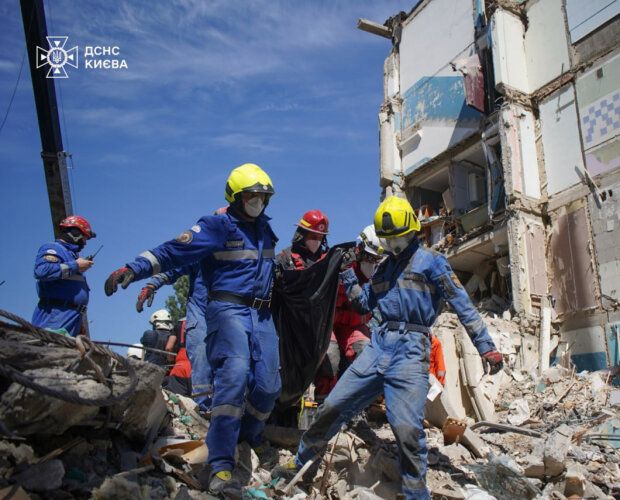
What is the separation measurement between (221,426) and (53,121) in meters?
8.19

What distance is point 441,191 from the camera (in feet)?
58.2

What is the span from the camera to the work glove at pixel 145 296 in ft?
14.8

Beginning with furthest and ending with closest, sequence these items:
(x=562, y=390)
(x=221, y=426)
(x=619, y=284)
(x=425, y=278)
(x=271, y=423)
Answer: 1. (x=619, y=284)
2. (x=562, y=390)
3. (x=271, y=423)
4. (x=425, y=278)
5. (x=221, y=426)

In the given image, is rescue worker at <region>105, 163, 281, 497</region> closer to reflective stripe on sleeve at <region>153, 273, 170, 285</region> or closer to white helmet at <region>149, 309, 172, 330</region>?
reflective stripe on sleeve at <region>153, 273, 170, 285</region>

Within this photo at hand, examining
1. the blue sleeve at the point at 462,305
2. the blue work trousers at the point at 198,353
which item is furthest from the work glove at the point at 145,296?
the blue sleeve at the point at 462,305

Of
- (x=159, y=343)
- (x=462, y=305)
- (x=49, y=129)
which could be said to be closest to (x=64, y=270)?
(x=159, y=343)

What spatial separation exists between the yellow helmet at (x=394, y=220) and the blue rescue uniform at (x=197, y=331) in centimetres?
176

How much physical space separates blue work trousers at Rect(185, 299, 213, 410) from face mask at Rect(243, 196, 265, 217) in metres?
1.21

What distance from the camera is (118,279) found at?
137 inches

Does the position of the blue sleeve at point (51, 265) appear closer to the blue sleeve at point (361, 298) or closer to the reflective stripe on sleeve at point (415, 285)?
the blue sleeve at point (361, 298)

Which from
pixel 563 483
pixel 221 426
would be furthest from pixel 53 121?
pixel 563 483

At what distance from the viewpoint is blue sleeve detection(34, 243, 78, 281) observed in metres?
4.84

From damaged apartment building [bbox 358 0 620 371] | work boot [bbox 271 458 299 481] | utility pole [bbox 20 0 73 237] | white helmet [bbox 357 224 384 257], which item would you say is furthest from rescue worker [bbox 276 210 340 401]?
damaged apartment building [bbox 358 0 620 371]

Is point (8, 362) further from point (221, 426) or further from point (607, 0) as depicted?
point (607, 0)
